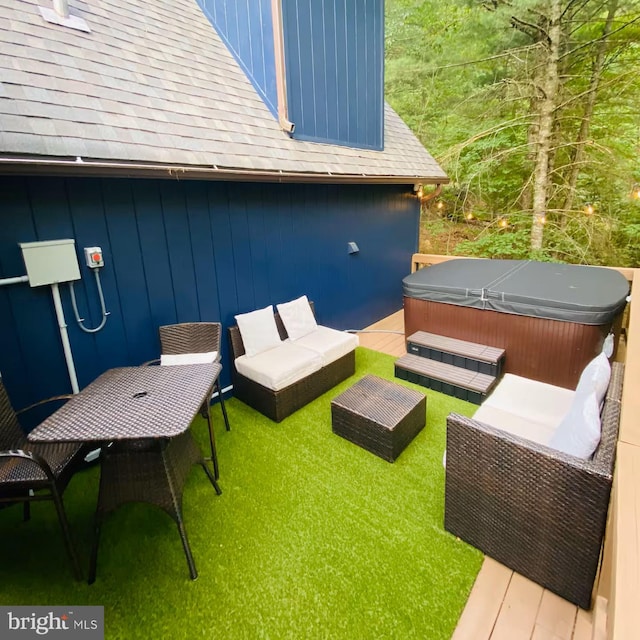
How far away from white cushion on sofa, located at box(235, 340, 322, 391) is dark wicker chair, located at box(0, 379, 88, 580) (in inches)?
59.0

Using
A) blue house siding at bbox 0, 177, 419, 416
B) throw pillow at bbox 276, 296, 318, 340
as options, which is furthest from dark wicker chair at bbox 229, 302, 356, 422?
throw pillow at bbox 276, 296, 318, 340

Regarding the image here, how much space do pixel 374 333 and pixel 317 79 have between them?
3480 mm

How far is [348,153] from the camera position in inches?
187

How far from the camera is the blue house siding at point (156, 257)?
2.49 meters

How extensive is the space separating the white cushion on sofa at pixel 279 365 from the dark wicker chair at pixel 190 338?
44 centimetres

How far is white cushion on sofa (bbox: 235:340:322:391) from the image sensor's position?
3237 mm

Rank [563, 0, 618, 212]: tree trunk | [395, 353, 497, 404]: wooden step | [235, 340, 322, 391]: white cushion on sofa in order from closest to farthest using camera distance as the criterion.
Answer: [235, 340, 322, 391]: white cushion on sofa, [395, 353, 497, 404]: wooden step, [563, 0, 618, 212]: tree trunk

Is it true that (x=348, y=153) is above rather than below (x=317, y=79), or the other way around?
below

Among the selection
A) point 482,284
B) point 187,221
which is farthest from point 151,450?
point 482,284

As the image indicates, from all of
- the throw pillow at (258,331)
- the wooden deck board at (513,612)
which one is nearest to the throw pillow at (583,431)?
the wooden deck board at (513,612)

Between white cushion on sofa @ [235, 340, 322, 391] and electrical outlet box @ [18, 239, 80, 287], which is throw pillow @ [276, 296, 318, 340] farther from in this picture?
electrical outlet box @ [18, 239, 80, 287]

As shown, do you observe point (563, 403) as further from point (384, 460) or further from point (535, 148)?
point (535, 148)

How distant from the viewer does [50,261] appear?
2.50m

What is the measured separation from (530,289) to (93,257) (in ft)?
13.6
